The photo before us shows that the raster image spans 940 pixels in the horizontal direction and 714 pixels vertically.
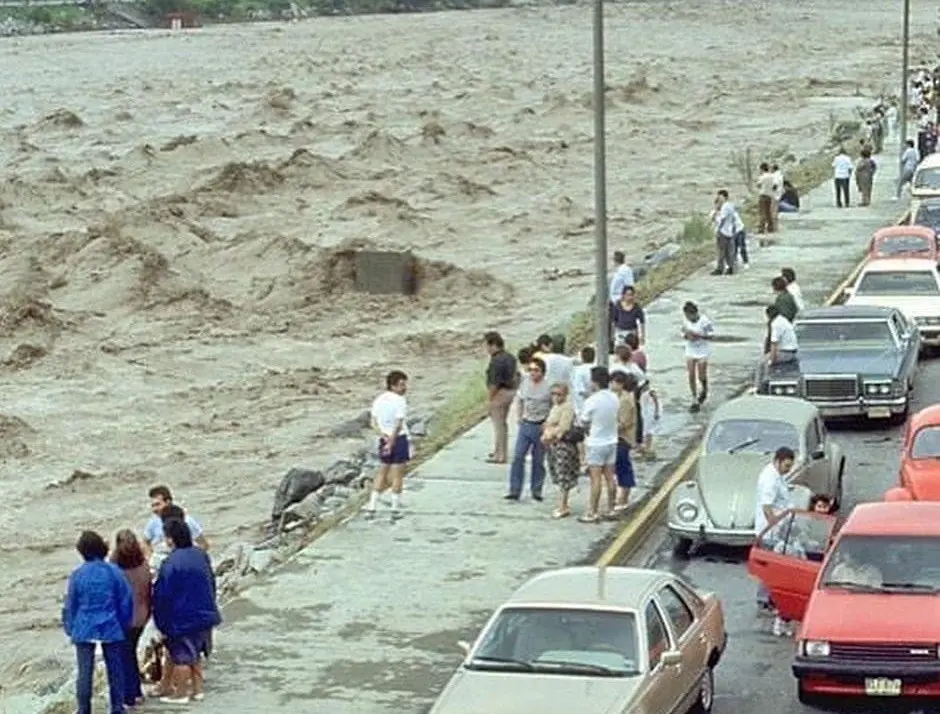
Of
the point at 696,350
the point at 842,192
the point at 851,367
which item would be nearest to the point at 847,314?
the point at 851,367

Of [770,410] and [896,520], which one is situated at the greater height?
[896,520]

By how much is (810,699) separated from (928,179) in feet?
96.5

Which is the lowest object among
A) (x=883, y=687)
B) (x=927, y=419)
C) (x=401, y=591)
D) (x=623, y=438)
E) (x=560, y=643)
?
(x=401, y=591)

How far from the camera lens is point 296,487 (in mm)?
25828

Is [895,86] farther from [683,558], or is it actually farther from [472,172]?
[683,558]

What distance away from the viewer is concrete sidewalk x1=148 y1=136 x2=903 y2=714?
17.2m

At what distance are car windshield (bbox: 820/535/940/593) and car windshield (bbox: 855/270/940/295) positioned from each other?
632 inches

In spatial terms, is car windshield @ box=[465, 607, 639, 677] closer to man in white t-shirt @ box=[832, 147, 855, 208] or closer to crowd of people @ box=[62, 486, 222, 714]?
crowd of people @ box=[62, 486, 222, 714]

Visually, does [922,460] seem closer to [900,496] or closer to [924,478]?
[924,478]

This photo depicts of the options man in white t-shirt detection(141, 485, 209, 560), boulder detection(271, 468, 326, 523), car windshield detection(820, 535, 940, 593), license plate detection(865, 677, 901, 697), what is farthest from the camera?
boulder detection(271, 468, 326, 523)

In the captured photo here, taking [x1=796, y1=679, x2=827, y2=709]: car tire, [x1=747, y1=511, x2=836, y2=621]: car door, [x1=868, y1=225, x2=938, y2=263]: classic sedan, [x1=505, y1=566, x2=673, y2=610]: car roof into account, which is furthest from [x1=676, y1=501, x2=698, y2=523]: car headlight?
[x1=868, y1=225, x2=938, y2=263]: classic sedan

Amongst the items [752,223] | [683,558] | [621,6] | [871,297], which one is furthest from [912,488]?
[621,6]

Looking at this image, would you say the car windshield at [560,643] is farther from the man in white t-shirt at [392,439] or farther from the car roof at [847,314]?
the car roof at [847,314]

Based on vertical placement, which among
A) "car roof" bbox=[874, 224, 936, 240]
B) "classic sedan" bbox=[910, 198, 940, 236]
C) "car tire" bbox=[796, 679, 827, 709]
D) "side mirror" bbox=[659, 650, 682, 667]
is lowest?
"car tire" bbox=[796, 679, 827, 709]
